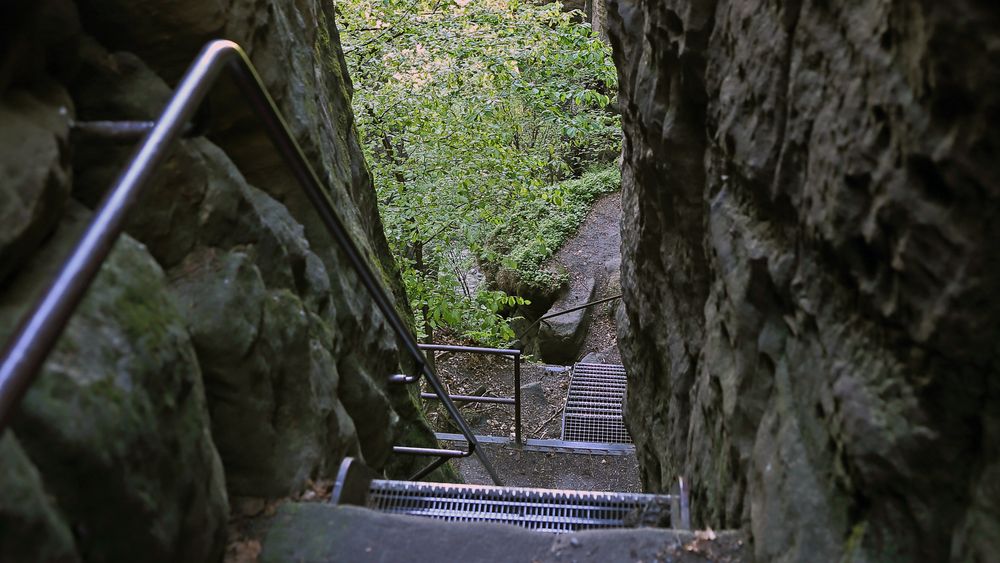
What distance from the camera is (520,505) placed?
11.0 ft

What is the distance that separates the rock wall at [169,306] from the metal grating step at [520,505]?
1.01 ft

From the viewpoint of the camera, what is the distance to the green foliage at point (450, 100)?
9.23m

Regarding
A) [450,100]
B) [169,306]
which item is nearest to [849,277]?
[169,306]

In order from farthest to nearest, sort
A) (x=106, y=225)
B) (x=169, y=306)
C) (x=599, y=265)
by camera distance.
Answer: (x=599, y=265) < (x=169, y=306) < (x=106, y=225)

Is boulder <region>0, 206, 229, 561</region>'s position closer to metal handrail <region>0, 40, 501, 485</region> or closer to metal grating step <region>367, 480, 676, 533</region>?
metal handrail <region>0, 40, 501, 485</region>

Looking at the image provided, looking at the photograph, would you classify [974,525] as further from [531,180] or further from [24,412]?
[531,180]

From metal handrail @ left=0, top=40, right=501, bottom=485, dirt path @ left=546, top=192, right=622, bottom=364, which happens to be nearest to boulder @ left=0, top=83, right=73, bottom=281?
metal handrail @ left=0, top=40, right=501, bottom=485

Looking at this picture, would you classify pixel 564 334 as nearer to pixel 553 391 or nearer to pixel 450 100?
pixel 553 391

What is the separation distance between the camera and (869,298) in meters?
1.74

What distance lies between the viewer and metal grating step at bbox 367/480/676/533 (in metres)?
3.26

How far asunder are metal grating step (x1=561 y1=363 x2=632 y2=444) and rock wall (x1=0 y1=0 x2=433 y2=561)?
16.5ft

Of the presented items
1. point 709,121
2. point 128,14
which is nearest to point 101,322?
point 128,14

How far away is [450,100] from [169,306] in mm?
7750

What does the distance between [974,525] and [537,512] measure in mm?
2089
